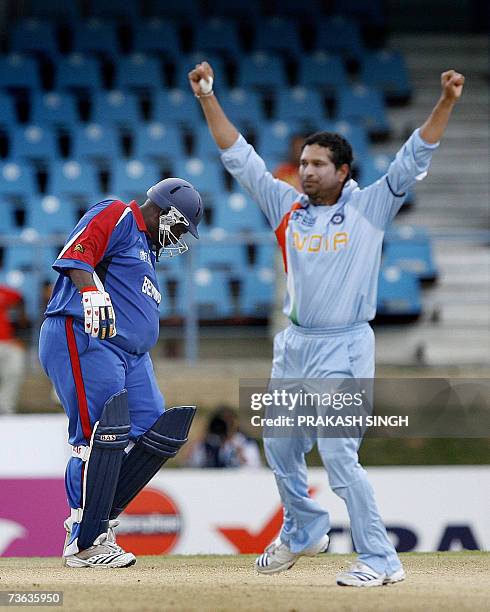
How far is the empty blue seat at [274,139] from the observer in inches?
555

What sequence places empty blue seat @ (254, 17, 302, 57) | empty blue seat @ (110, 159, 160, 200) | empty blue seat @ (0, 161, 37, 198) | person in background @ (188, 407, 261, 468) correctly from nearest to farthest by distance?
person in background @ (188, 407, 261, 468)
empty blue seat @ (110, 159, 160, 200)
empty blue seat @ (0, 161, 37, 198)
empty blue seat @ (254, 17, 302, 57)

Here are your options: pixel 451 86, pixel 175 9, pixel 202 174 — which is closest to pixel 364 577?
pixel 451 86

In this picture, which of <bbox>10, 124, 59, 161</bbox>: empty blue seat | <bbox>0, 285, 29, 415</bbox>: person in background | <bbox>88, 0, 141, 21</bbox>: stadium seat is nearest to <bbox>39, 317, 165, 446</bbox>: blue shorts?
<bbox>0, 285, 29, 415</bbox>: person in background

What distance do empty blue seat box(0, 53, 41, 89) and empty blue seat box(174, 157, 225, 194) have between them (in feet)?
8.85

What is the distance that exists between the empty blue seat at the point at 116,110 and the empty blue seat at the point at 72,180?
1101mm

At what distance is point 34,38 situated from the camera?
1605cm

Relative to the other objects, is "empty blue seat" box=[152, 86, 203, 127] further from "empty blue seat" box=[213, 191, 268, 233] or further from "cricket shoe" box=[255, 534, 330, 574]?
"cricket shoe" box=[255, 534, 330, 574]

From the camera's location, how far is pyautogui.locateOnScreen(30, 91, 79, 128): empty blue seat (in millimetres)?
14781

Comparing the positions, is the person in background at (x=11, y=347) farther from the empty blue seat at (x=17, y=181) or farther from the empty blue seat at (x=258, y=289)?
the empty blue seat at (x=17, y=181)

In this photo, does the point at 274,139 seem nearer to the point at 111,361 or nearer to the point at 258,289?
the point at 258,289

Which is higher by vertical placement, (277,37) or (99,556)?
(277,37)

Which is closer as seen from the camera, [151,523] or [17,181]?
[151,523]

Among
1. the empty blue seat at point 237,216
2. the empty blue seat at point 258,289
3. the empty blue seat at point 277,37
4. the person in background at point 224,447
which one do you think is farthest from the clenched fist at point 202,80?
the empty blue seat at point 277,37

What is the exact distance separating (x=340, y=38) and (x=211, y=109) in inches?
428
